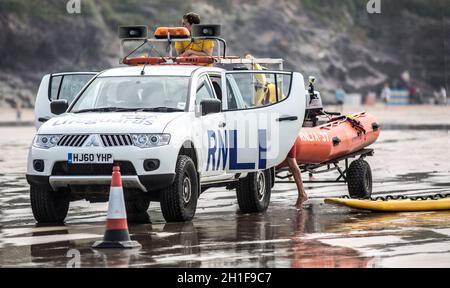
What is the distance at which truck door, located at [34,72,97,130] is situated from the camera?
17469mm

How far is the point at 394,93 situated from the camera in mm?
94125

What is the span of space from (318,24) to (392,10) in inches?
506

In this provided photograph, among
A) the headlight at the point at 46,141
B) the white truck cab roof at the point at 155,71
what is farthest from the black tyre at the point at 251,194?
the headlight at the point at 46,141

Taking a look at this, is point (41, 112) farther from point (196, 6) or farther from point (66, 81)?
point (196, 6)

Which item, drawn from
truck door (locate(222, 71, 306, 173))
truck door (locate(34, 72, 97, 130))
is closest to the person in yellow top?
truck door (locate(34, 72, 97, 130))

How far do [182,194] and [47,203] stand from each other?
1556mm

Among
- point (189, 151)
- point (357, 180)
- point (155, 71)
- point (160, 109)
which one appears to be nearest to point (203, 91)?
point (155, 71)

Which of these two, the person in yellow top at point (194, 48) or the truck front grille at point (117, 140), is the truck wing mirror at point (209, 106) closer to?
the truck front grille at point (117, 140)

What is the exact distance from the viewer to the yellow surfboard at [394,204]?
1591 cm

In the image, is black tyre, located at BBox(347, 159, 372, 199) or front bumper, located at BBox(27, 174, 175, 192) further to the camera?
Answer: black tyre, located at BBox(347, 159, 372, 199)

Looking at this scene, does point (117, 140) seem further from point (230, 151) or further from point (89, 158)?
point (230, 151)

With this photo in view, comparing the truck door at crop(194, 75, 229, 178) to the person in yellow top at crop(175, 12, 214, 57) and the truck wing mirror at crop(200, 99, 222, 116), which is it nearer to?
the truck wing mirror at crop(200, 99, 222, 116)

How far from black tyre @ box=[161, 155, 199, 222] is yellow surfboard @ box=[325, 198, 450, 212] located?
1.86 meters
